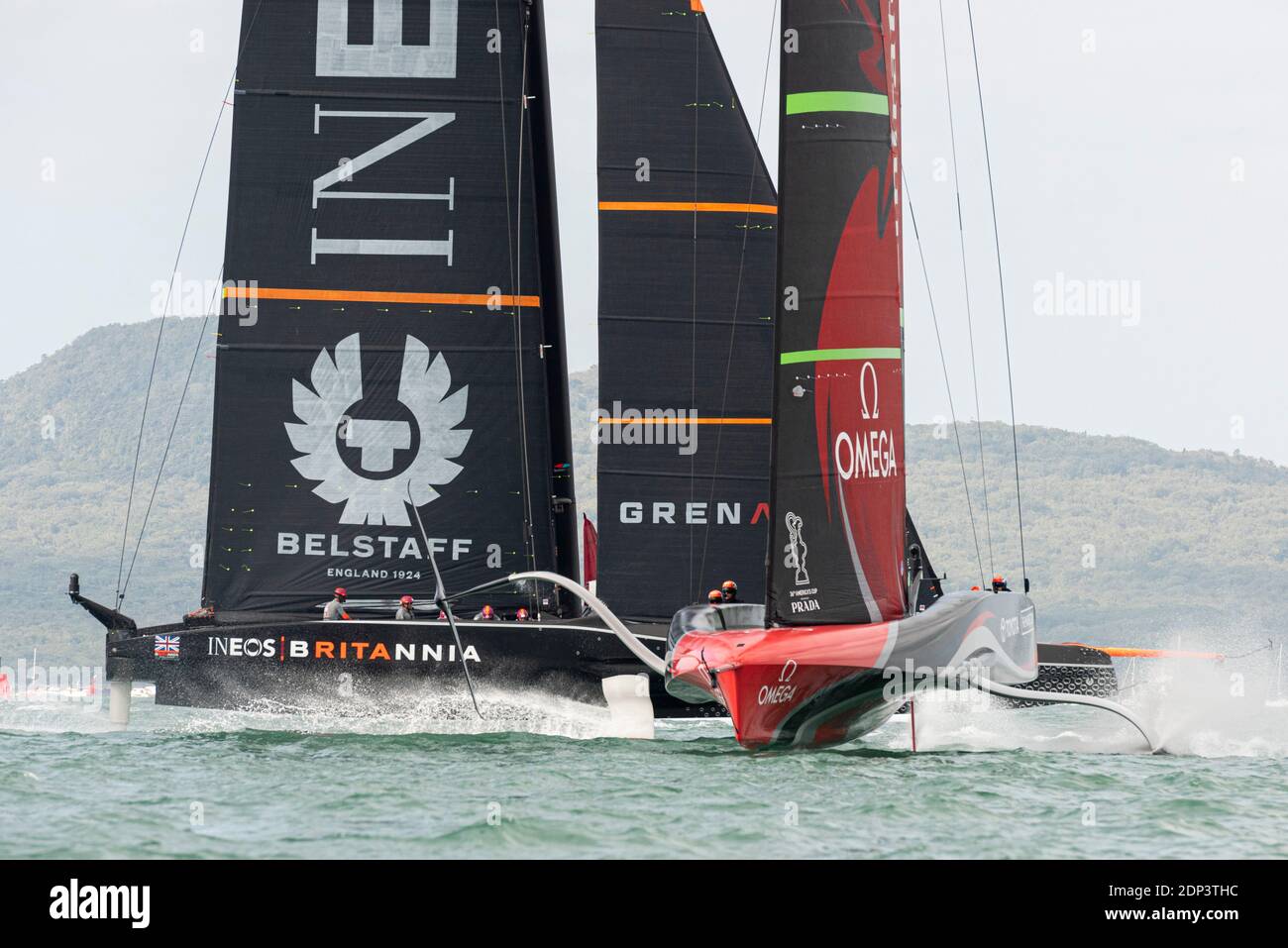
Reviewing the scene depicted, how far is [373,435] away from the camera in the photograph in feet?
62.1

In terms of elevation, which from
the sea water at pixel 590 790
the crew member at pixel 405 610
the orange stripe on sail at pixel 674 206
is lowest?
the sea water at pixel 590 790

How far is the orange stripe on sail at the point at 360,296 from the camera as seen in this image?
19.0m

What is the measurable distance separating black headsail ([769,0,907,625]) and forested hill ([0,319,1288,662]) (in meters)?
101

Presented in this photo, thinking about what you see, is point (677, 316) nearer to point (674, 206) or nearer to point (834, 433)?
point (674, 206)

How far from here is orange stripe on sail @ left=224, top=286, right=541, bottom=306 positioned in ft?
62.4

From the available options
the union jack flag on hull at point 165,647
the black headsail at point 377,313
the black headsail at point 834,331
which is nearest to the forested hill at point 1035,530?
the black headsail at point 377,313

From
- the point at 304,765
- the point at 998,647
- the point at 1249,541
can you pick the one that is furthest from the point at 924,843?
the point at 1249,541

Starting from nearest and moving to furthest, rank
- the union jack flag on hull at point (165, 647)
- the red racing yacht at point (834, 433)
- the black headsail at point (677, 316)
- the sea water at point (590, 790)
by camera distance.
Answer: the sea water at point (590, 790) < the red racing yacht at point (834, 433) < the union jack flag on hull at point (165, 647) < the black headsail at point (677, 316)

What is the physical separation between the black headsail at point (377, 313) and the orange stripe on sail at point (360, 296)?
20 mm

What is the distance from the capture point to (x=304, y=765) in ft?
45.0

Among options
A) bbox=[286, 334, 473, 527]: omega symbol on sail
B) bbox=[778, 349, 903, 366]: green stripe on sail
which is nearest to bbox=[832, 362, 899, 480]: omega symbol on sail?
bbox=[778, 349, 903, 366]: green stripe on sail

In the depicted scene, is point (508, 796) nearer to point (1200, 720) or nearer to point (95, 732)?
point (95, 732)

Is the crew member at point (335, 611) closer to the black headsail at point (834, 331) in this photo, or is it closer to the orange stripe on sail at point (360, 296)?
the orange stripe on sail at point (360, 296)

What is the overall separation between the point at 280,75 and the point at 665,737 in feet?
26.1
